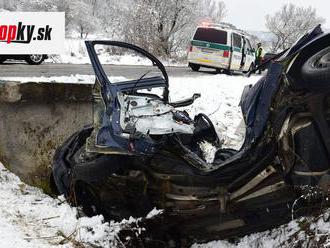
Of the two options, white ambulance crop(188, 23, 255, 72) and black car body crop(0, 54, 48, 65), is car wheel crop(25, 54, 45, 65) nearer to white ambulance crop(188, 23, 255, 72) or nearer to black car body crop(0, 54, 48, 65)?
black car body crop(0, 54, 48, 65)

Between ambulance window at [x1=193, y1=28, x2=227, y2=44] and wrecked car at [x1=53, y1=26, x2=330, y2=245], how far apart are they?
12.4 m

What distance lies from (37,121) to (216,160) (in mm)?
2771

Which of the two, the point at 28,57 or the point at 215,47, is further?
the point at 215,47

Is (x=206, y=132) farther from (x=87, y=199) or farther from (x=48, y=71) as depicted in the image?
(x=48, y=71)

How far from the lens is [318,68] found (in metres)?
2.72

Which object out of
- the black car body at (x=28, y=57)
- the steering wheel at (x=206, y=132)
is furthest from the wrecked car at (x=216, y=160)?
the black car body at (x=28, y=57)

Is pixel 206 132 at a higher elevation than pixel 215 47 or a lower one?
higher

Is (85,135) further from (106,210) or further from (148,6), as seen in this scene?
(148,6)

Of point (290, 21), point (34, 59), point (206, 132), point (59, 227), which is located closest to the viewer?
point (59, 227)

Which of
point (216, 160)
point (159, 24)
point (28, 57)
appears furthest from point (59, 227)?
point (159, 24)

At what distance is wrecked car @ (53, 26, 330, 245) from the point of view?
2785 millimetres

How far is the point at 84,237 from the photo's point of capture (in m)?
3.58

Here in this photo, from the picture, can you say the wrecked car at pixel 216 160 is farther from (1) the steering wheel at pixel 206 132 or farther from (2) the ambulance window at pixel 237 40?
(2) the ambulance window at pixel 237 40

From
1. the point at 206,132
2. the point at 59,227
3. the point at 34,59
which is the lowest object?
the point at 34,59
